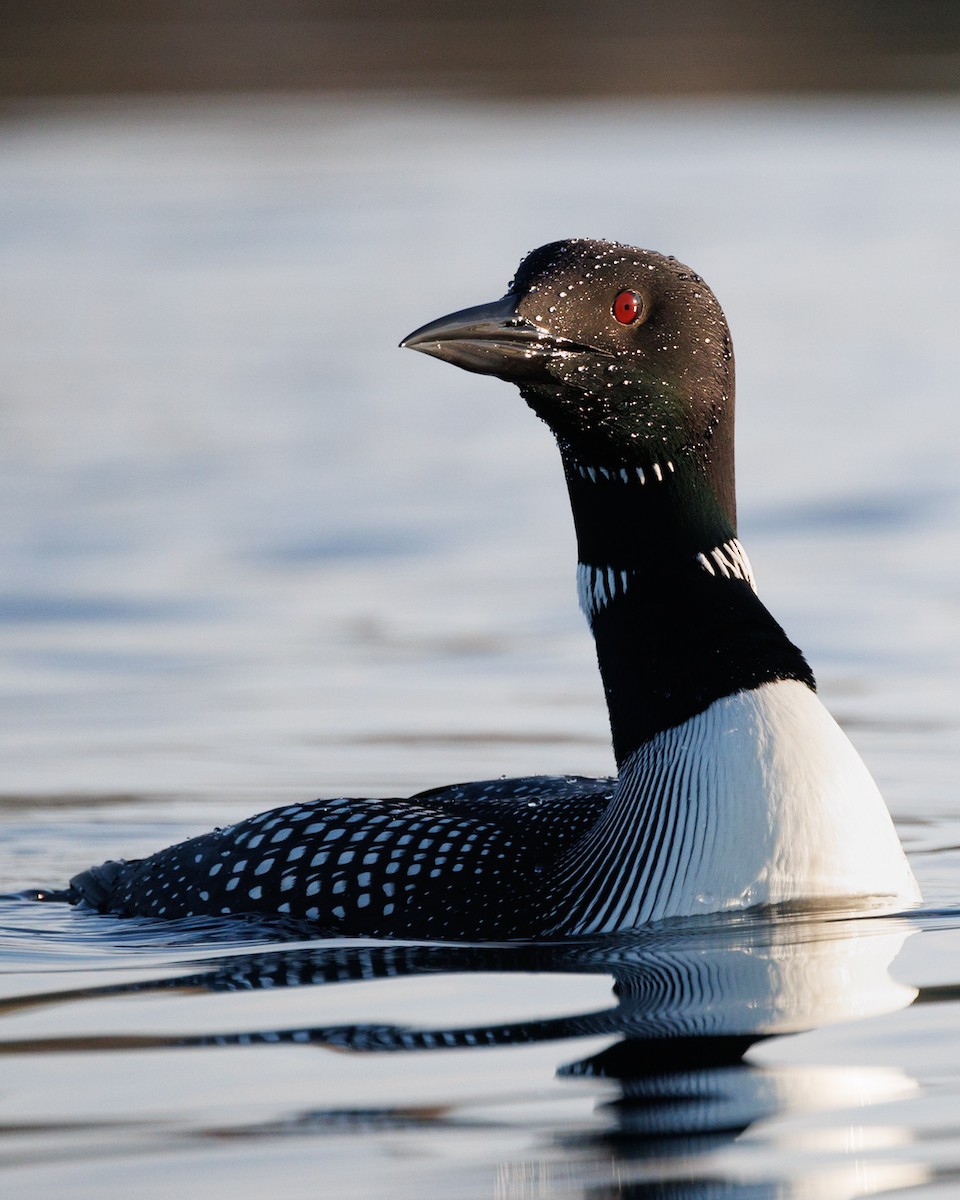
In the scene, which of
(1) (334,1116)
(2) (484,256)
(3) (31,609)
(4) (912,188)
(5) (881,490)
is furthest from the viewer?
(4) (912,188)

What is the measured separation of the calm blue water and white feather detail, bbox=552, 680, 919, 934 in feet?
0.28

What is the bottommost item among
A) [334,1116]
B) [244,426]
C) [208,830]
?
[334,1116]

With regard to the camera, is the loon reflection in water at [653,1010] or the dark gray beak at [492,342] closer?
the loon reflection in water at [653,1010]

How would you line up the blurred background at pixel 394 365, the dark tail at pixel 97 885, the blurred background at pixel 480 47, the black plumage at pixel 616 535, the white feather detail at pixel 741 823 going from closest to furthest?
the white feather detail at pixel 741 823 → the black plumage at pixel 616 535 → the dark tail at pixel 97 885 → the blurred background at pixel 394 365 → the blurred background at pixel 480 47

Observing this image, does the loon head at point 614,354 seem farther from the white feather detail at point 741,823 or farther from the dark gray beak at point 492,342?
the white feather detail at point 741,823

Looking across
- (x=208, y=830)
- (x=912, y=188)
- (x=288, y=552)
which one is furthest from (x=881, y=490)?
(x=912, y=188)

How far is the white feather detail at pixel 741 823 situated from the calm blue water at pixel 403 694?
0.08 meters

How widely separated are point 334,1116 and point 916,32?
34.7m

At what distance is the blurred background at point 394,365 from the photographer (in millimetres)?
7812

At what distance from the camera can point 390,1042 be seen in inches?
168

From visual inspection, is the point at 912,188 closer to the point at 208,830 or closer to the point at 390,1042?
the point at 208,830

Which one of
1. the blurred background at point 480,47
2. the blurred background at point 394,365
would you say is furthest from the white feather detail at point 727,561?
the blurred background at point 480,47

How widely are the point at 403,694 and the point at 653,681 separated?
299cm

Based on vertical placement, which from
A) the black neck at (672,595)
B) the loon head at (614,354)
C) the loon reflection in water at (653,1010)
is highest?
the loon head at (614,354)
